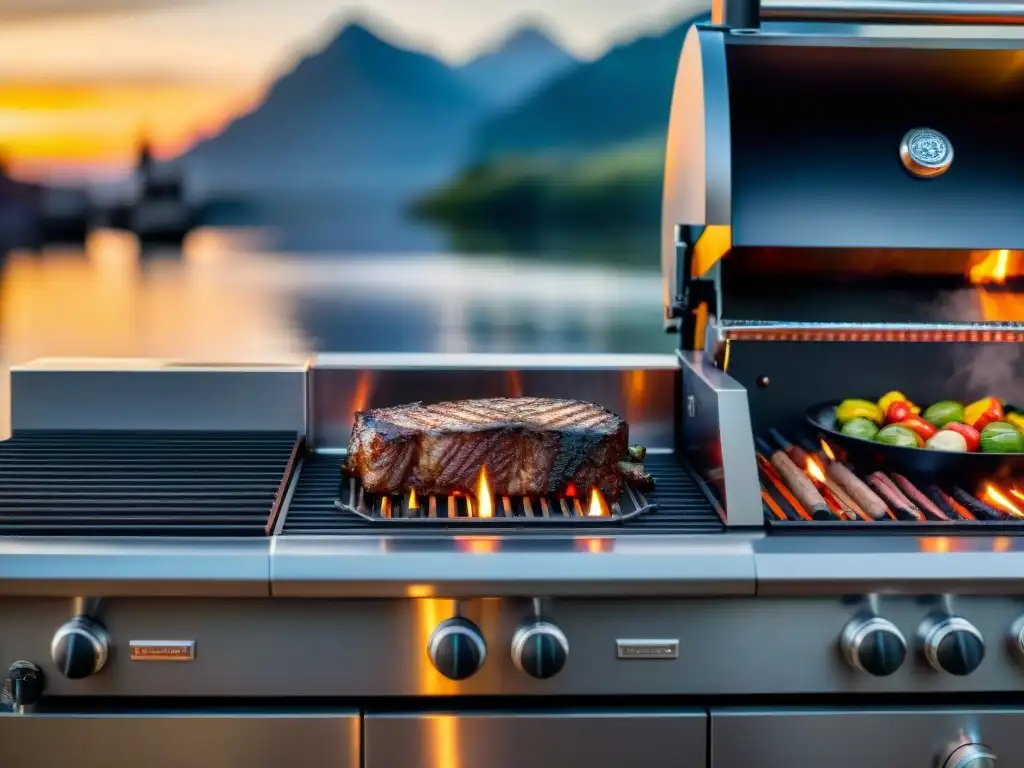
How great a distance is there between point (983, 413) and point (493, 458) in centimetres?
98

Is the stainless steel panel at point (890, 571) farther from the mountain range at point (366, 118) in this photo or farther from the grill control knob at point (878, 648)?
the mountain range at point (366, 118)

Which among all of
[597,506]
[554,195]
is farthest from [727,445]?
[554,195]

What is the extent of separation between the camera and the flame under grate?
1.44 meters

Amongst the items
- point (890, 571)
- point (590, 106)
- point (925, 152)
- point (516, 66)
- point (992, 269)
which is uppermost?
point (516, 66)

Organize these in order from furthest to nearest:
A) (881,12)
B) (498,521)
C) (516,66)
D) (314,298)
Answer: (516,66) < (314,298) < (881,12) < (498,521)

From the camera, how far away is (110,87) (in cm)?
383

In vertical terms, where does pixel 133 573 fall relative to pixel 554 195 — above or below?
below

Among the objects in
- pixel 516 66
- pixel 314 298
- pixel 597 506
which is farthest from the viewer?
pixel 516 66

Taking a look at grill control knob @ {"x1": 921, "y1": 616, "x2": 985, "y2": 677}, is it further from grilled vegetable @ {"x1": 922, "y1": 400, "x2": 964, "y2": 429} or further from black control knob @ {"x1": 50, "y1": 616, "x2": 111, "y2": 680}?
black control knob @ {"x1": 50, "y1": 616, "x2": 111, "y2": 680}

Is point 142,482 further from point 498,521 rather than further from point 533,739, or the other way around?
point 533,739

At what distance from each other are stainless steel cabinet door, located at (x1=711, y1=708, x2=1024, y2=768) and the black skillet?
1.31 feet

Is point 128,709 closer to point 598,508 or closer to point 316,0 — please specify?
point 598,508

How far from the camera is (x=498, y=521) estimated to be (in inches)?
56.6

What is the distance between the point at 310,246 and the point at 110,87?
41.7 inches
